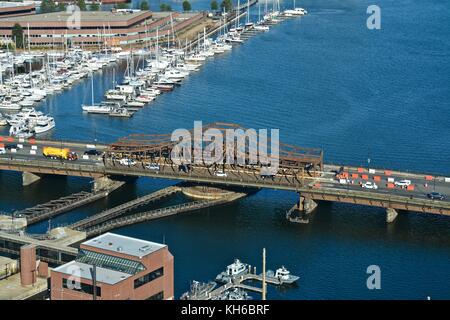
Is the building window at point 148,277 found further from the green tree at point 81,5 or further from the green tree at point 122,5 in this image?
the green tree at point 122,5

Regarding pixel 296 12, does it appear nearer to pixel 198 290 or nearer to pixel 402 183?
pixel 402 183

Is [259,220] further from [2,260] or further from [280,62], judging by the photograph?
[280,62]

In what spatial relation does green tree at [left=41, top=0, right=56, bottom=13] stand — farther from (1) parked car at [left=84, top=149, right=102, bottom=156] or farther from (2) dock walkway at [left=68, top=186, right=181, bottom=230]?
(2) dock walkway at [left=68, top=186, right=181, bottom=230]

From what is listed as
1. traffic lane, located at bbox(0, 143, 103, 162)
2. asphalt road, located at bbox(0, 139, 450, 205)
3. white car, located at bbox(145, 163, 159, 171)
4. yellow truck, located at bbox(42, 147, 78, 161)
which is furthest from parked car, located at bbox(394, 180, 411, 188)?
yellow truck, located at bbox(42, 147, 78, 161)

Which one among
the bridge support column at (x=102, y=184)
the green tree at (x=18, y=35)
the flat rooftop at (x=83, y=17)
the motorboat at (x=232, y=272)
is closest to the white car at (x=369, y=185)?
the motorboat at (x=232, y=272)

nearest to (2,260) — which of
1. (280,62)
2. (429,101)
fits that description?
(429,101)
